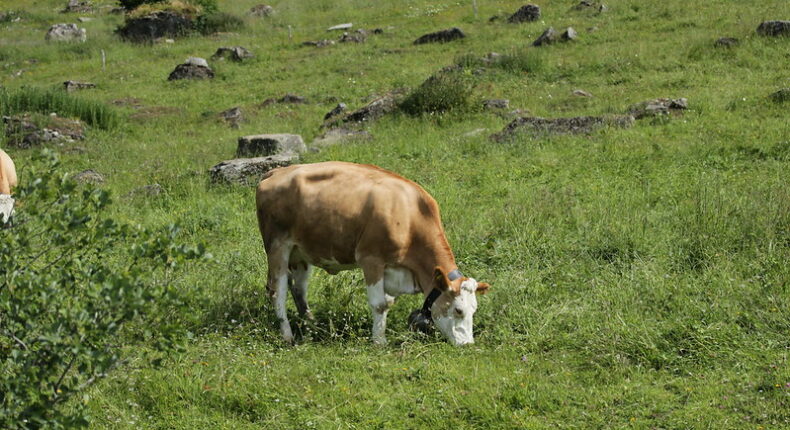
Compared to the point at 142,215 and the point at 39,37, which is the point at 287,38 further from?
the point at 142,215

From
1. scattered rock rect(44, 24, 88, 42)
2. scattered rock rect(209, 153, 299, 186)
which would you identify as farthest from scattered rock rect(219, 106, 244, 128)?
scattered rock rect(44, 24, 88, 42)

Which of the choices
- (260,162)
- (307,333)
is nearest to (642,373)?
(307,333)

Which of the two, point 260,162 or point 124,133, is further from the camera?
point 124,133

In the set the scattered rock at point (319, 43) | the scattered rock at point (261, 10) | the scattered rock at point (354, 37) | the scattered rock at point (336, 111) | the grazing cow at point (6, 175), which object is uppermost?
the grazing cow at point (6, 175)

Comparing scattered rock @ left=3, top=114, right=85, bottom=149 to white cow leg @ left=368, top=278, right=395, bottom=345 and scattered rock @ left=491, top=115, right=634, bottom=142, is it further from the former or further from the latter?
white cow leg @ left=368, top=278, right=395, bottom=345

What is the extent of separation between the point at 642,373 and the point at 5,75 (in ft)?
93.5

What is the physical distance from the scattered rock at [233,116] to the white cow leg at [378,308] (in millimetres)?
13242

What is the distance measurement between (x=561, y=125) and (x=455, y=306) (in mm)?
9069

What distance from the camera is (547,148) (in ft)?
52.6

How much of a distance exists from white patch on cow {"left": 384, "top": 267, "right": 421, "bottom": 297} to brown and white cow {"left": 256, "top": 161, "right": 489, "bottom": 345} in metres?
0.01

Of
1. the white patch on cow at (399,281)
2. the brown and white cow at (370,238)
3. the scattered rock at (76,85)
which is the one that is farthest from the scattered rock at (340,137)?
the scattered rock at (76,85)

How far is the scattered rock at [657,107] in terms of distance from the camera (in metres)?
17.8

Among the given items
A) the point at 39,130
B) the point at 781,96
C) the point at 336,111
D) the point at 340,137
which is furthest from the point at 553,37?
the point at 39,130

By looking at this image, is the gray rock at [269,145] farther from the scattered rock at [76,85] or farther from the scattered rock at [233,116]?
the scattered rock at [76,85]
